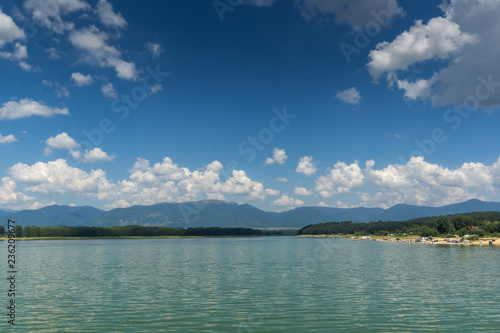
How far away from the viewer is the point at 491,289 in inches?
2216

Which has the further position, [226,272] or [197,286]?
[226,272]

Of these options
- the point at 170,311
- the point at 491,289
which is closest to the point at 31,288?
the point at 170,311

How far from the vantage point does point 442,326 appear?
3556 cm

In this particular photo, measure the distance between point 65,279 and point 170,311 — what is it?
129ft

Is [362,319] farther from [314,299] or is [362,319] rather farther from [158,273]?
[158,273]

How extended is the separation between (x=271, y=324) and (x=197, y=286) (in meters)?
27.4

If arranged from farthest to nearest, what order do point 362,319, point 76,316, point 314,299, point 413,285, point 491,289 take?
point 413,285 → point 491,289 → point 314,299 → point 76,316 → point 362,319

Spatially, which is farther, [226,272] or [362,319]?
[226,272]

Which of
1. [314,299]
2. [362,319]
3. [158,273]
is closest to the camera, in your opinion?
[362,319]

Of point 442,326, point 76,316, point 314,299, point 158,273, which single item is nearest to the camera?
point 442,326

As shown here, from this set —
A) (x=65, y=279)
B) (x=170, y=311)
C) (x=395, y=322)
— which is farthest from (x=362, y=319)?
(x=65, y=279)

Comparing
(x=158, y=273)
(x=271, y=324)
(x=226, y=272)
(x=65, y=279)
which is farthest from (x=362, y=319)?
(x=65, y=279)

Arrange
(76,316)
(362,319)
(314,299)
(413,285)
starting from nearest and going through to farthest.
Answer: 1. (362,319)
2. (76,316)
3. (314,299)
4. (413,285)

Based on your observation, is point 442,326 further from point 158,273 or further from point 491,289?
point 158,273
